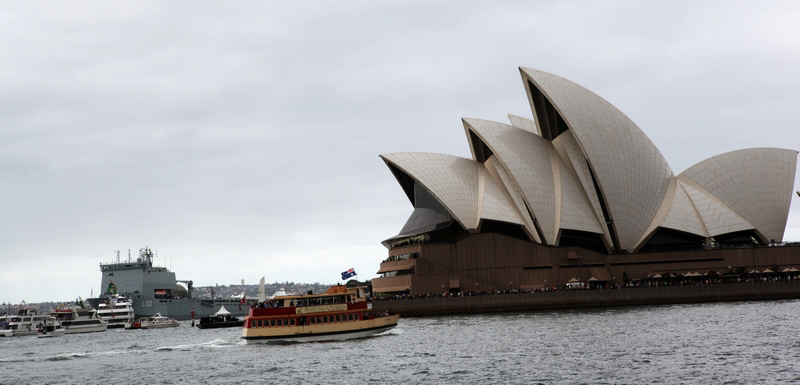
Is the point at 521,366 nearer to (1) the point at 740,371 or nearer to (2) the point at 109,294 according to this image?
(1) the point at 740,371

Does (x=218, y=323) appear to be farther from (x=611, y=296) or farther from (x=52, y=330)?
(x=611, y=296)

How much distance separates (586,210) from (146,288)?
233ft

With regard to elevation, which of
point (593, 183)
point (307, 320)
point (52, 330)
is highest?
point (593, 183)

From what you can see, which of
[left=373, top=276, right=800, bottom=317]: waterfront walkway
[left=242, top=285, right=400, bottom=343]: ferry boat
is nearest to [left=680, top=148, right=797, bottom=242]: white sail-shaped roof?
[left=373, top=276, right=800, bottom=317]: waterfront walkway

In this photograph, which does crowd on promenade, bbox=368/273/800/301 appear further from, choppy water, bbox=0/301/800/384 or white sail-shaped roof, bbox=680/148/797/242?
choppy water, bbox=0/301/800/384

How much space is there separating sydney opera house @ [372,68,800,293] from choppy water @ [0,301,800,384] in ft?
67.6

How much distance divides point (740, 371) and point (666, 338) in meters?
9.96

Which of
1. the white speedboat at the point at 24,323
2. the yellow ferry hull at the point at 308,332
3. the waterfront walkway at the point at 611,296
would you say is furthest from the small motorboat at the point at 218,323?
the yellow ferry hull at the point at 308,332

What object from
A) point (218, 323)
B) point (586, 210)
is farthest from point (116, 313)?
point (586, 210)

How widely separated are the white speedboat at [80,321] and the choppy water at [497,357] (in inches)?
1393

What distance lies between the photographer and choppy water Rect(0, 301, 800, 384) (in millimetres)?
27562

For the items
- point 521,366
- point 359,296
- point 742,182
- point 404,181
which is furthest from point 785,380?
point 404,181

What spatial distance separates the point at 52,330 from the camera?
260 feet

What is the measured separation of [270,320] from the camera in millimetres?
45906
